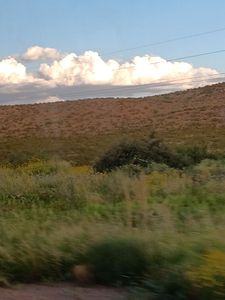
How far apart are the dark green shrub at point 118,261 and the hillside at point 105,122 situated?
135 ft

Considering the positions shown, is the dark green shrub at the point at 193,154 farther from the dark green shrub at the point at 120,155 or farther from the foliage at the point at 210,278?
the foliage at the point at 210,278

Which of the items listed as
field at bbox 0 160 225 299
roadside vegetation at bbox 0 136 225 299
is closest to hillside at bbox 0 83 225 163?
roadside vegetation at bbox 0 136 225 299

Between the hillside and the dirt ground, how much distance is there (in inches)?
1635

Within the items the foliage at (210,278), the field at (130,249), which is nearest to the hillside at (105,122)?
the field at (130,249)

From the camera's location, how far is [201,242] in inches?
398

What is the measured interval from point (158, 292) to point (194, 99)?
96.1 metres

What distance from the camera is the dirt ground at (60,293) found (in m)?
9.38

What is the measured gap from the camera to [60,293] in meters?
9.70

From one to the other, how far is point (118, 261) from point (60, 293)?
112 cm

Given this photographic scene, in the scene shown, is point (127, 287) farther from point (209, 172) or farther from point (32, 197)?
point (209, 172)

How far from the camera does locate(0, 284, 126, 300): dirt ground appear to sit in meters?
9.38

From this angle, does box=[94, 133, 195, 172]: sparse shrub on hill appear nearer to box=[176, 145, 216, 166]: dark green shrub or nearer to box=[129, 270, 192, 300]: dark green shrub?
box=[176, 145, 216, 166]: dark green shrub

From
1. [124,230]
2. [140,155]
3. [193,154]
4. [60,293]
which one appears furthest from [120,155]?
[60,293]

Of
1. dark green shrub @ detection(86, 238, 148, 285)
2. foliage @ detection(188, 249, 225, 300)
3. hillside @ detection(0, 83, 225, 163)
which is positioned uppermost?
foliage @ detection(188, 249, 225, 300)
